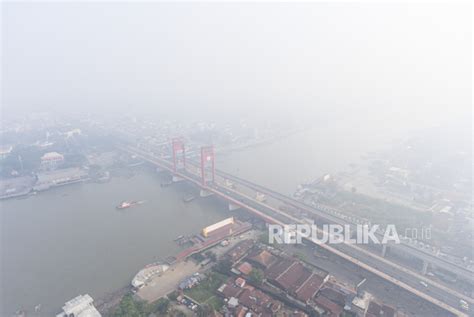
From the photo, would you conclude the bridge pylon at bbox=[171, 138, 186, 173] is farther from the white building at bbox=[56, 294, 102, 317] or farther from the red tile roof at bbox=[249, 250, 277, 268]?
the white building at bbox=[56, 294, 102, 317]

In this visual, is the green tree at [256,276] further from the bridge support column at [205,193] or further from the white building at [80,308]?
the bridge support column at [205,193]

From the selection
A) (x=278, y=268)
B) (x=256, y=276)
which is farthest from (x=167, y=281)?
(x=278, y=268)

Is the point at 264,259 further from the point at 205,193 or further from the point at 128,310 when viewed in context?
the point at 205,193

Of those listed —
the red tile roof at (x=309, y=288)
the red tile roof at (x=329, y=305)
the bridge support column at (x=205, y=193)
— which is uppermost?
the bridge support column at (x=205, y=193)

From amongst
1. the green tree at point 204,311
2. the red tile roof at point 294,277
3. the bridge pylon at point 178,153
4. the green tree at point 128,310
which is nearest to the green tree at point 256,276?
the red tile roof at point 294,277

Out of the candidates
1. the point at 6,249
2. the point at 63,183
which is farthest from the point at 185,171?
the point at 6,249

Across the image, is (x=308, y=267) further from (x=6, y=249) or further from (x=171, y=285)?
(x=6, y=249)
